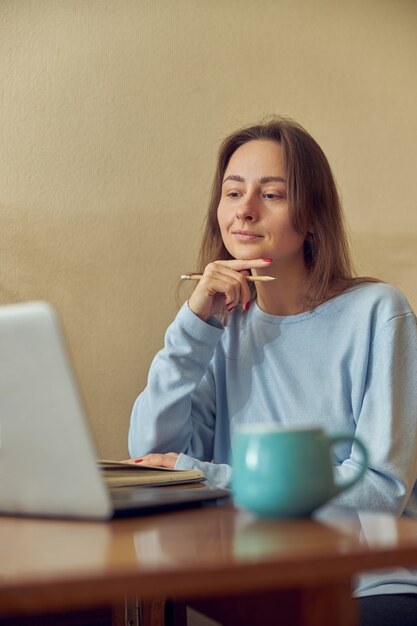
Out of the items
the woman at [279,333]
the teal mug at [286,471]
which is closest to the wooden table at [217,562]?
the teal mug at [286,471]

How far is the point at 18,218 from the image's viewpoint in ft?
6.19

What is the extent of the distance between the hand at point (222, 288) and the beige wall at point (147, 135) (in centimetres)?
32

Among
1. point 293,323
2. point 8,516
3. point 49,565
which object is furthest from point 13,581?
point 293,323

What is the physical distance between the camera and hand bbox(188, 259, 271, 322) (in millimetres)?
1663

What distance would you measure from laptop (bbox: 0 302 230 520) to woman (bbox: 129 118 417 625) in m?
0.67

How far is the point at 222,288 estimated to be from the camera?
1.66 metres

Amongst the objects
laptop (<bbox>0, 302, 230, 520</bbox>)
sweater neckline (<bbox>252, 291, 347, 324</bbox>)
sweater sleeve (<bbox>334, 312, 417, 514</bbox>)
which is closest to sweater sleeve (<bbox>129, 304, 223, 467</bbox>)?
sweater neckline (<bbox>252, 291, 347, 324</bbox>)

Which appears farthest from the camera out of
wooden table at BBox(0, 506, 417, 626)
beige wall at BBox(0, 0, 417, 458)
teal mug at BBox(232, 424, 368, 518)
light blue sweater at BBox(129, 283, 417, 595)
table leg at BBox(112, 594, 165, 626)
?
beige wall at BBox(0, 0, 417, 458)

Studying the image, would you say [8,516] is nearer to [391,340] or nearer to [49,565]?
[49,565]

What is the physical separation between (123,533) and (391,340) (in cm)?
90

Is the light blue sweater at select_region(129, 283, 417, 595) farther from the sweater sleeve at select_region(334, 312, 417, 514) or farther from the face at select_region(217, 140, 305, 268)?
the face at select_region(217, 140, 305, 268)

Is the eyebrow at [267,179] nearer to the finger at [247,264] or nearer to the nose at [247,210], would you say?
the nose at [247,210]

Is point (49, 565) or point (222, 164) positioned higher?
point (222, 164)

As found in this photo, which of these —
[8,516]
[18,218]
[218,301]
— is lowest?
[8,516]
